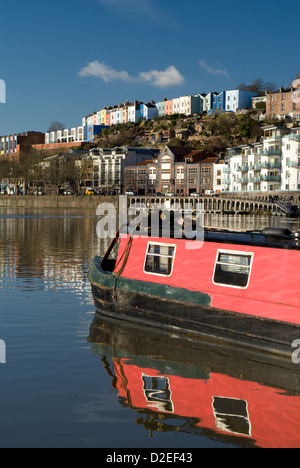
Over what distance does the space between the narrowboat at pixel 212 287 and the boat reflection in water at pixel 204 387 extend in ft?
1.67

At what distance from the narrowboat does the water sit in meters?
0.53

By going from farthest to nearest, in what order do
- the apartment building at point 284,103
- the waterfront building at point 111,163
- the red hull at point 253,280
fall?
the apartment building at point 284,103 < the waterfront building at point 111,163 < the red hull at point 253,280

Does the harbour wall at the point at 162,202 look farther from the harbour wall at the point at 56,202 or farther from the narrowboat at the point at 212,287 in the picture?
the narrowboat at the point at 212,287

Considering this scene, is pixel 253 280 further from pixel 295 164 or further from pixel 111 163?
pixel 111 163

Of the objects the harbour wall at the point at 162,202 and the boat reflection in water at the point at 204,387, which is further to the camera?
the harbour wall at the point at 162,202

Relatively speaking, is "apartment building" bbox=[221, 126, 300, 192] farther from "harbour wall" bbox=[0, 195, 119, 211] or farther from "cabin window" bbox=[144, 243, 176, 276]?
"cabin window" bbox=[144, 243, 176, 276]

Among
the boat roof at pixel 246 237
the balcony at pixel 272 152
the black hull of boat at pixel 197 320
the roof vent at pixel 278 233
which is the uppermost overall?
the balcony at pixel 272 152

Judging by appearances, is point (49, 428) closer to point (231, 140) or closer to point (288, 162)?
point (288, 162)

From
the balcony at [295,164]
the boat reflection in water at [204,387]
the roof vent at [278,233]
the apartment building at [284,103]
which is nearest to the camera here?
the boat reflection in water at [204,387]

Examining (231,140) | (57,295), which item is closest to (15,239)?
(57,295)

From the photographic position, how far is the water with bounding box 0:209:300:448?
29.2ft

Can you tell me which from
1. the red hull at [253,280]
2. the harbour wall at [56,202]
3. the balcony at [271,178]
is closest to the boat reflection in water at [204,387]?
the red hull at [253,280]

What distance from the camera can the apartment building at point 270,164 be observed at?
111m
